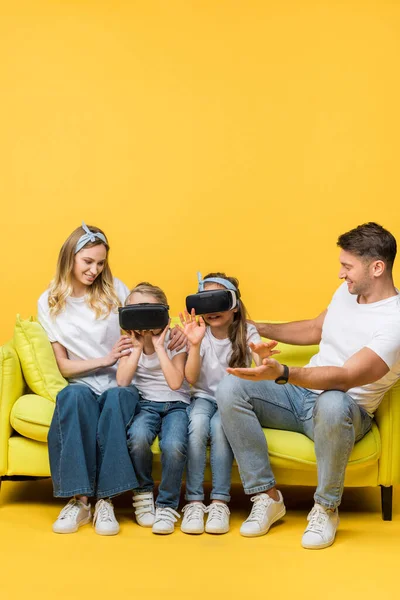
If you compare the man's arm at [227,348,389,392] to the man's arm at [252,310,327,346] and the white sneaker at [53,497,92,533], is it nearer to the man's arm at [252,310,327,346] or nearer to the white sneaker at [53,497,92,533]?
the man's arm at [252,310,327,346]

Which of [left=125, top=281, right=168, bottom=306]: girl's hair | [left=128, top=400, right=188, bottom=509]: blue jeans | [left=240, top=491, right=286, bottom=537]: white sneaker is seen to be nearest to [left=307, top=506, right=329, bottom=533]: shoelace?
[left=240, top=491, right=286, bottom=537]: white sneaker

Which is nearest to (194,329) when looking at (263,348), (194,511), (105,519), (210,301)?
(210,301)

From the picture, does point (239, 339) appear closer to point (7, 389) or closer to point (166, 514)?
point (166, 514)

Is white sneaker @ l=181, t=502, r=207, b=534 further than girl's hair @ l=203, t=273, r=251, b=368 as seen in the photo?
No

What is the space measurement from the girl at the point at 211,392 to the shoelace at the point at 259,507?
10 cm

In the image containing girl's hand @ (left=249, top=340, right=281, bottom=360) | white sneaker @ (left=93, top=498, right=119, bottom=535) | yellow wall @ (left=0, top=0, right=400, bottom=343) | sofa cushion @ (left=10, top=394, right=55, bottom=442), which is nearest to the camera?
girl's hand @ (left=249, top=340, right=281, bottom=360)

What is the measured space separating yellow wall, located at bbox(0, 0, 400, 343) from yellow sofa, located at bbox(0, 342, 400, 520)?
4.10 feet

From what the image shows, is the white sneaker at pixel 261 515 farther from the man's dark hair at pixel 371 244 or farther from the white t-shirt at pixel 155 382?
the man's dark hair at pixel 371 244

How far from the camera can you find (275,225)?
516 cm

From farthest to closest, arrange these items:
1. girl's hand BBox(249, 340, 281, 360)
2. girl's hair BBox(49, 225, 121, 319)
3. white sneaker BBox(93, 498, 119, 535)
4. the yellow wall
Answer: the yellow wall → girl's hair BBox(49, 225, 121, 319) → white sneaker BBox(93, 498, 119, 535) → girl's hand BBox(249, 340, 281, 360)

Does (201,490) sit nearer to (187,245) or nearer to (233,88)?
(187,245)

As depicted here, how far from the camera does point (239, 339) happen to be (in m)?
4.05

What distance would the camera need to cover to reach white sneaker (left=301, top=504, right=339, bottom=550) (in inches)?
139

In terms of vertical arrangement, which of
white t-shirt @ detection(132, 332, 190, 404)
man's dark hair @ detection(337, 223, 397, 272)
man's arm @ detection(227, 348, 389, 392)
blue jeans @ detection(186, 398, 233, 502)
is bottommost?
blue jeans @ detection(186, 398, 233, 502)
